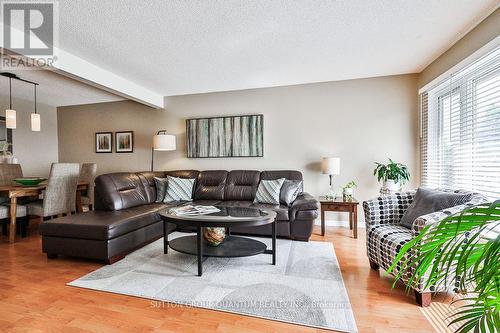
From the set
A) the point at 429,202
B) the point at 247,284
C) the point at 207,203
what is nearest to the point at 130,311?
the point at 247,284

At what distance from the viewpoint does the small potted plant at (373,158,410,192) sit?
138 inches

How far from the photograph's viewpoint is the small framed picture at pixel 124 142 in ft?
16.8

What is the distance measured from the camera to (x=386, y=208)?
2514 millimetres

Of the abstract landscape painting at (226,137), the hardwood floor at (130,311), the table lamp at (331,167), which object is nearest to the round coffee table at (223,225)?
the hardwood floor at (130,311)

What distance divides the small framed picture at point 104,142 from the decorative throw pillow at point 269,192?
3.55 meters

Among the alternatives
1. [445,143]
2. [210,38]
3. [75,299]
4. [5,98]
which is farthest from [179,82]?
[445,143]

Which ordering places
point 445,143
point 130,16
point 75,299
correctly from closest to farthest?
1. point 75,299
2. point 130,16
3. point 445,143

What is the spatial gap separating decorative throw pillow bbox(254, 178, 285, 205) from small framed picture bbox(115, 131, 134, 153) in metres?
3.03

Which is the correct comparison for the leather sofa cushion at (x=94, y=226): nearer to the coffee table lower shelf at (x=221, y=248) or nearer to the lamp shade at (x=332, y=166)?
the coffee table lower shelf at (x=221, y=248)

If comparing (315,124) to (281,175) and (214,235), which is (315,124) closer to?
(281,175)

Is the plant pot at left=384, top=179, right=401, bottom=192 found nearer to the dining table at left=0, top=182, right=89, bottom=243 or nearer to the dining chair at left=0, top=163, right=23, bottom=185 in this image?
the dining table at left=0, top=182, right=89, bottom=243

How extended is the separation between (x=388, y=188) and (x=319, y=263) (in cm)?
176

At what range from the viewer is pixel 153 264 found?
8.36 ft

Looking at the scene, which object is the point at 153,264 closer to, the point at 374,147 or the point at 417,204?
the point at 417,204
